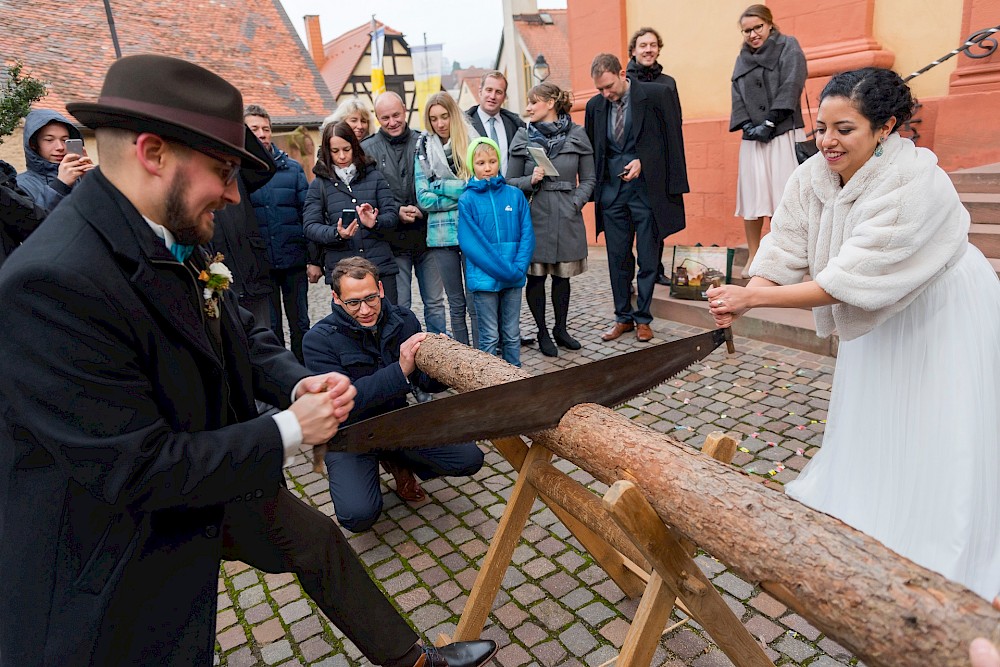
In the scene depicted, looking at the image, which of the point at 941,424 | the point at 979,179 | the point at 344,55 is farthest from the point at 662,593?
the point at 344,55

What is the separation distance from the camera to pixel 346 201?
215 inches

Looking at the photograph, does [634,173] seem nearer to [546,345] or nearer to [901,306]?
[546,345]

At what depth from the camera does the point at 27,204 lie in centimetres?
451

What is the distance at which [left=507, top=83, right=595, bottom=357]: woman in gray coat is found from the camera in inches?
233

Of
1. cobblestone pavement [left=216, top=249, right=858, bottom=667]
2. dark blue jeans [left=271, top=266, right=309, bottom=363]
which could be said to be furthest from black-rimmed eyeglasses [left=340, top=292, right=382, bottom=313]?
dark blue jeans [left=271, top=266, right=309, bottom=363]

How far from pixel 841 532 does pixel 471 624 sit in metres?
1.66

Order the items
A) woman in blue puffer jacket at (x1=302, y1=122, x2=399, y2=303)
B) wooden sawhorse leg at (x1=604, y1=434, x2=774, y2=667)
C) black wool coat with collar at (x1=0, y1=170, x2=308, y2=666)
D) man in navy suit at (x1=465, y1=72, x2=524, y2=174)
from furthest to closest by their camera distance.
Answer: man in navy suit at (x1=465, y1=72, x2=524, y2=174) < woman in blue puffer jacket at (x1=302, y1=122, x2=399, y2=303) < wooden sawhorse leg at (x1=604, y1=434, x2=774, y2=667) < black wool coat with collar at (x1=0, y1=170, x2=308, y2=666)

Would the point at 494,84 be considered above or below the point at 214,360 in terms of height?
above

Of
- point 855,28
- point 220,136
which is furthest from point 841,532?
point 855,28

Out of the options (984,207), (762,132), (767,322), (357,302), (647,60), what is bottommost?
(767,322)

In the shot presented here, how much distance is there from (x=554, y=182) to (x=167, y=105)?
4.50 m

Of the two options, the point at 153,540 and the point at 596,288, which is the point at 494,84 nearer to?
the point at 596,288

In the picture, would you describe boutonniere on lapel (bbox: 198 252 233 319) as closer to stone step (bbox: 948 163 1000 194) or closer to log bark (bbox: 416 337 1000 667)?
log bark (bbox: 416 337 1000 667)

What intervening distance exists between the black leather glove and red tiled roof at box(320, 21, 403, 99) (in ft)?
103
